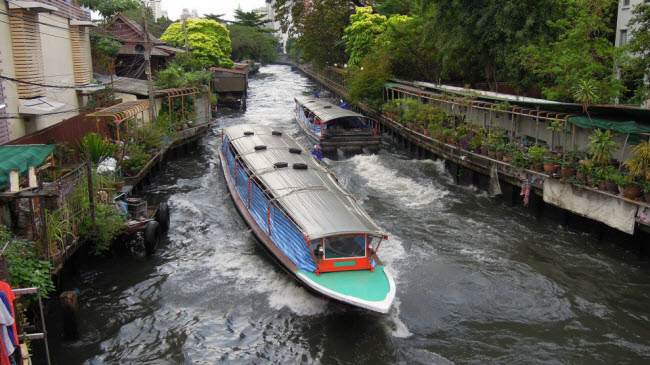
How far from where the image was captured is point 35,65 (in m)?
20.5

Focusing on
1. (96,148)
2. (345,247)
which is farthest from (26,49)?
(345,247)

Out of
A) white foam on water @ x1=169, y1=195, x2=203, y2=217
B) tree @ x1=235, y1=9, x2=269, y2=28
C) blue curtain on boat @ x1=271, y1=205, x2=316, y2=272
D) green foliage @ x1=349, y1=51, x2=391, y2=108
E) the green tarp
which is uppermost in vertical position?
tree @ x1=235, y1=9, x2=269, y2=28

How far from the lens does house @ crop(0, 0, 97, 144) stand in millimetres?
18406

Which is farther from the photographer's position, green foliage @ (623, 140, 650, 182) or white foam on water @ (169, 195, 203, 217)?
white foam on water @ (169, 195, 203, 217)

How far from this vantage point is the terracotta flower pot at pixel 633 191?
13.5 m

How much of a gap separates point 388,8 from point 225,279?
4384 cm

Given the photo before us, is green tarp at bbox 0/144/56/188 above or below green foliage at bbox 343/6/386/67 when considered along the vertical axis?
below

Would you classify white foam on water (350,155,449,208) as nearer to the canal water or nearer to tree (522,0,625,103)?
the canal water

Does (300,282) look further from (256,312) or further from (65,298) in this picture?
(65,298)

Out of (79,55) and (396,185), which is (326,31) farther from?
(396,185)

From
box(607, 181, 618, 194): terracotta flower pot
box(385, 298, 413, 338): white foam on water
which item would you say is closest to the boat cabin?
box(385, 298, 413, 338): white foam on water

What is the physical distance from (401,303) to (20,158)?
939 centimetres

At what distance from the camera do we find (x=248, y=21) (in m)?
103

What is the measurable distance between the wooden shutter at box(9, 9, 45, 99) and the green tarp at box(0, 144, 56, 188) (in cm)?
831
